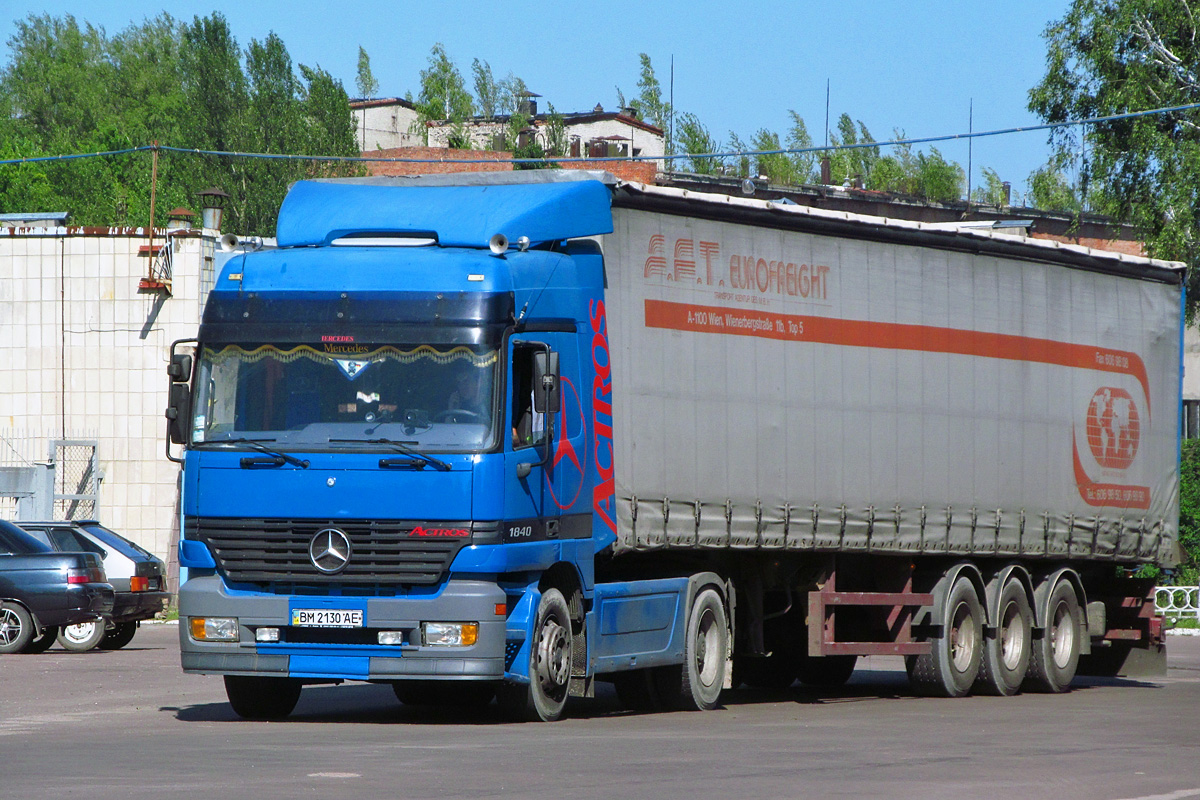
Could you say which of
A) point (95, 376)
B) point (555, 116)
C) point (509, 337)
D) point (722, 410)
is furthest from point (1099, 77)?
point (555, 116)

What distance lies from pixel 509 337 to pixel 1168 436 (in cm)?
1034

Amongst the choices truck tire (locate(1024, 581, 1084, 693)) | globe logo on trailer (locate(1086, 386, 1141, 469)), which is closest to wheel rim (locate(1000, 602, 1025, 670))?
truck tire (locate(1024, 581, 1084, 693))

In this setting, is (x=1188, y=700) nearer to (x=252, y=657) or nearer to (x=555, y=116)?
(x=252, y=657)

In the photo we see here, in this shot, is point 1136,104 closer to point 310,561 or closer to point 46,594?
point 46,594

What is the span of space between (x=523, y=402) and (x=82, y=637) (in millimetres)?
13059

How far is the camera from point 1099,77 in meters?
43.4

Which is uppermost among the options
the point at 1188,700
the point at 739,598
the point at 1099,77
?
the point at 1099,77

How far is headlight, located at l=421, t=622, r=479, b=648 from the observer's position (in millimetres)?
13164

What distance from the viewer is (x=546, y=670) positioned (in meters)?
13.8

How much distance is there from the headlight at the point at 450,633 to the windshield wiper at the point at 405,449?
107cm

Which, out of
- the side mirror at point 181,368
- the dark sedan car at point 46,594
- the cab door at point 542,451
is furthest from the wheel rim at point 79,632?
the cab door at point 542,451

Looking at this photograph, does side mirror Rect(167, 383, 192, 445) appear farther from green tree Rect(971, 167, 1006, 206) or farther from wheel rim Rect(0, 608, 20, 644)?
green tree Rect(971, 167, 1006, 206)

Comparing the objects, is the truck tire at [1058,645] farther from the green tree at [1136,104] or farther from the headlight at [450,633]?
the green tree at [1136,104]

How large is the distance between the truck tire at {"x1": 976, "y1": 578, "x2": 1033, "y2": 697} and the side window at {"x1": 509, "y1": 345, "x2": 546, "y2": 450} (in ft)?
23.1
